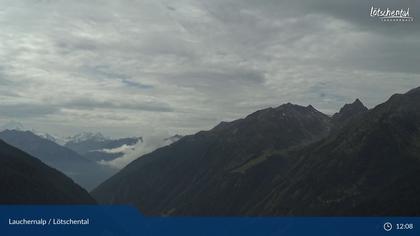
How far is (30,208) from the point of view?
158ft

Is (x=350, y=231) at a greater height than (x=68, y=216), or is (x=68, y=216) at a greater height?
(x=68, y=216)

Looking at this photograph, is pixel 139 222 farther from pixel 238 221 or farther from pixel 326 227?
pixel 326 227

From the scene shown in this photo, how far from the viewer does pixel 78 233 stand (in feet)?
162

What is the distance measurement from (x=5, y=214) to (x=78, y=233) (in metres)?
7.41

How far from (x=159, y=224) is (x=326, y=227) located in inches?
604

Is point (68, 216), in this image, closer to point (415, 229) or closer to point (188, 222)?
point (188, 222)

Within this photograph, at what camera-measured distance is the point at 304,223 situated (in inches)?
1913

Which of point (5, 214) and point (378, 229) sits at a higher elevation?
point (5, 214)

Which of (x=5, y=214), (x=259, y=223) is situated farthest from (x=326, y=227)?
(x=5, y=214)

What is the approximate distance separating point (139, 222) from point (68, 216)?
7.09m

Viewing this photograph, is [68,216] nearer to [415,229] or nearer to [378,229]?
[378,229]

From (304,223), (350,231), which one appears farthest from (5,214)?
(350,231)

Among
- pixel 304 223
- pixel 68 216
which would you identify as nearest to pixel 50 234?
pixel 68 216

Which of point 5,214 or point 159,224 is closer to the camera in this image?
point 159,224
